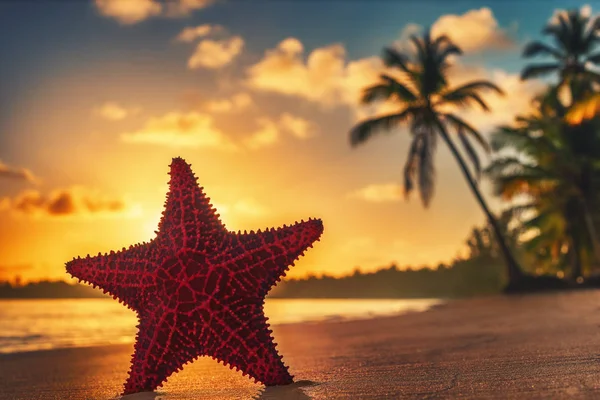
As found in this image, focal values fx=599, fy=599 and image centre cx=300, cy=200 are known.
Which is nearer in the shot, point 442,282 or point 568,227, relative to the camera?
point 568,227

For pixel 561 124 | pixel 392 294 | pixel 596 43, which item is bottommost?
pixel 392 294

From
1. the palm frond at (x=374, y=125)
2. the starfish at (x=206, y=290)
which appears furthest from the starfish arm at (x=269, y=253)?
the palm frond at (x=374, y=125)

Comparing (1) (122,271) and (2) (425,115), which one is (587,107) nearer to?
(2) (425,115)

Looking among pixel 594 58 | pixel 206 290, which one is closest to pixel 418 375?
pixel 206 290

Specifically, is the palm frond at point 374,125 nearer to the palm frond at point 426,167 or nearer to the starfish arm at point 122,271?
the palm frond at point 426,167

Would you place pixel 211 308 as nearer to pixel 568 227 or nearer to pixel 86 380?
pixel 86 380

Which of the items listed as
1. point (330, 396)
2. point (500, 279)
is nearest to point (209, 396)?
point (330, 396)
